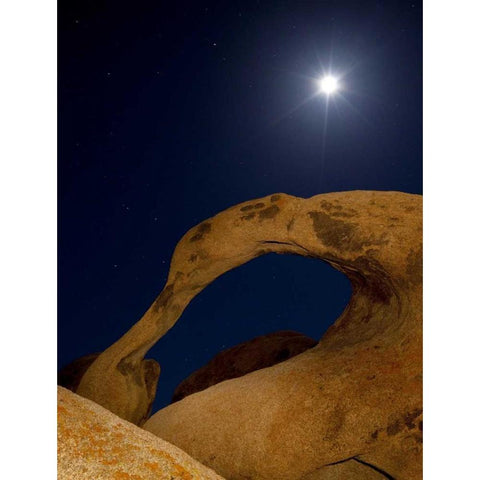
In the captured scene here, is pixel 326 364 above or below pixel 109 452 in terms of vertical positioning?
above

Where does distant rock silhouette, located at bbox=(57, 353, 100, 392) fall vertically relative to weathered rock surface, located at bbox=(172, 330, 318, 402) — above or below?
below

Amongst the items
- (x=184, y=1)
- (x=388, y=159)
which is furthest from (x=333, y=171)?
(x=184, y=1)

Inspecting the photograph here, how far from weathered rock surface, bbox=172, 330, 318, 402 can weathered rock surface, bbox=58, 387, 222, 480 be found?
8.71ft

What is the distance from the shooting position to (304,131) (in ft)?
7.64

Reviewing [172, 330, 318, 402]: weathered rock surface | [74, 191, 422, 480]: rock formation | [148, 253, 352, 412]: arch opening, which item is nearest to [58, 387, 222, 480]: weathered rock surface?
[74, 191, 422, 480]: rock formation

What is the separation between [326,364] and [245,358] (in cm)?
176

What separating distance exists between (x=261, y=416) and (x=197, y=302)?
1559 millimetres

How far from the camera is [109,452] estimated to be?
1.27 m

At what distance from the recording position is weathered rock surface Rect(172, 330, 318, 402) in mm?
4031
